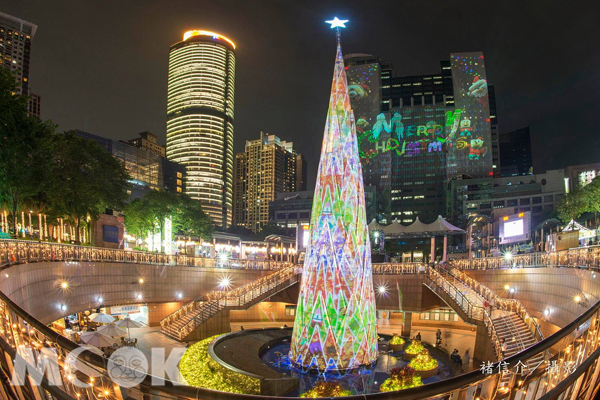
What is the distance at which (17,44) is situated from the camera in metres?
125

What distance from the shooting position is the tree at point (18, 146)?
59.5 ft

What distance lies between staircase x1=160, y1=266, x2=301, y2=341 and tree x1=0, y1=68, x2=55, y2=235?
445 inches

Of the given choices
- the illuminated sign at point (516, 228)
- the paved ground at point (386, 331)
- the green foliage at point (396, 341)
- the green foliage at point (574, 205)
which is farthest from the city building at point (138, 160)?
the green foliage at point (396, 341)

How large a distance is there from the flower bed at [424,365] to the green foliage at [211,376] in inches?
298

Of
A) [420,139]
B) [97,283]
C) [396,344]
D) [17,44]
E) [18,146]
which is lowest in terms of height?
[396,344]

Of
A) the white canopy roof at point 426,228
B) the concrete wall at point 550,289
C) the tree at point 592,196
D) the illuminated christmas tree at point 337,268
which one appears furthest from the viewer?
the tree at point 592,196

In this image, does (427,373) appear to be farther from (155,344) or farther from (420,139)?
(420,139)

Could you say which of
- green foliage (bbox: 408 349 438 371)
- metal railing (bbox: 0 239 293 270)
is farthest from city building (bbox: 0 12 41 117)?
green foliage (bbox: 408 349 438 371)

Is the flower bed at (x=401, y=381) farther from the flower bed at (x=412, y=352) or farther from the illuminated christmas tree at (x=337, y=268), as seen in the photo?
the flower bed at (x=412, y=352)

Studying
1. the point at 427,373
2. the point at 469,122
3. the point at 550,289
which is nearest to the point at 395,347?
the point at 427,373

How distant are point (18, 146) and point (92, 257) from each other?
6634 mm

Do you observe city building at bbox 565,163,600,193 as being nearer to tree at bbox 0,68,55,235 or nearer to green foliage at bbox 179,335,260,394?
green foliage at bbox 179,335,260,394

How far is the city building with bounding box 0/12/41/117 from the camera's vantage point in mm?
121188

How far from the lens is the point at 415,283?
88.9 ft
